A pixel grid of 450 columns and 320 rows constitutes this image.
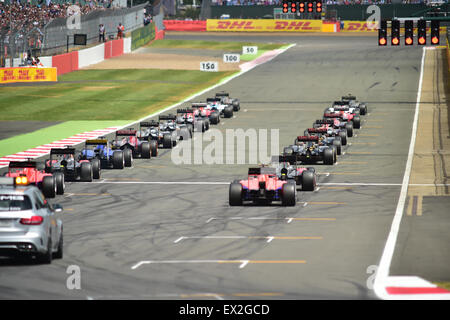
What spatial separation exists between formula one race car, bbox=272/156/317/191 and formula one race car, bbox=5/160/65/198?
21.3ft

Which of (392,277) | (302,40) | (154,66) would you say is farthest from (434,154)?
(302,40)

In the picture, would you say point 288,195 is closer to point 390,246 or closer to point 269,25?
point 390,246

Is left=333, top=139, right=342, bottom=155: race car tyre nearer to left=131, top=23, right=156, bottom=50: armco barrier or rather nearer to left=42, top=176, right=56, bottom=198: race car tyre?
left=42, top=176, right=56, bottom=198: race car tyre

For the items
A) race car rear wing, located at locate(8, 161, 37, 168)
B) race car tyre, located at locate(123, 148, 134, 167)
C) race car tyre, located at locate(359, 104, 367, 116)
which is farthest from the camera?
race car tyre, located at locate(359, 104, 367, 116)

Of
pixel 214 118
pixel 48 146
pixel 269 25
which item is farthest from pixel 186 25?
pixel 48 146

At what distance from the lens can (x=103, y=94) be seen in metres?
68.9

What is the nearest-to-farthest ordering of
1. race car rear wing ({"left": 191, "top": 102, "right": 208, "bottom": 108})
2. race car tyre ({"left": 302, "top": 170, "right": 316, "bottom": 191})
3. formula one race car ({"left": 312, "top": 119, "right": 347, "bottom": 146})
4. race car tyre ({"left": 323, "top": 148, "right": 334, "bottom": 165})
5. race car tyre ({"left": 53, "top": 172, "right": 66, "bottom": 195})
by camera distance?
race car tyre ({"left": 53, "top": 172, "right": 66, "bottom": 195}), race car tyre ({"left": 302, "top": 170, "right": 316, "bottom": 191}), race car tyre ({"left": 323, "top": 148, "right": 334, "bottom": 165}), formula one race car ({"left": 312, "top": 119, "right": 347, "bottom": 146}), race car rear wing ({"left": 191, "top": 102, "right": 208, "bottom": 108})

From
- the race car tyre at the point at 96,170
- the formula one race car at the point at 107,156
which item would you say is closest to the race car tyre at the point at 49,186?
the race car tyre at the point at 96,170

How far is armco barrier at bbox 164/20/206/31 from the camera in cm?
13056

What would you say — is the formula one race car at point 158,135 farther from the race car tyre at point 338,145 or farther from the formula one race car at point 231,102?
the formula one race car at point 231,102

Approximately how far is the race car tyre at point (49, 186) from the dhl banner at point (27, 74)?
3907 cm

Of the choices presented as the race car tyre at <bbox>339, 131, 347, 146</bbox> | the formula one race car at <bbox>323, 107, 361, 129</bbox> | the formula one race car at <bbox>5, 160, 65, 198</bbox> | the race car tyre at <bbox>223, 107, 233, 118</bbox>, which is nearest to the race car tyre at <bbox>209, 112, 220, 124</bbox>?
the race car tyre at <bbox>223, 107, 233, 118</bbox>

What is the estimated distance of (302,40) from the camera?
4419 inches
